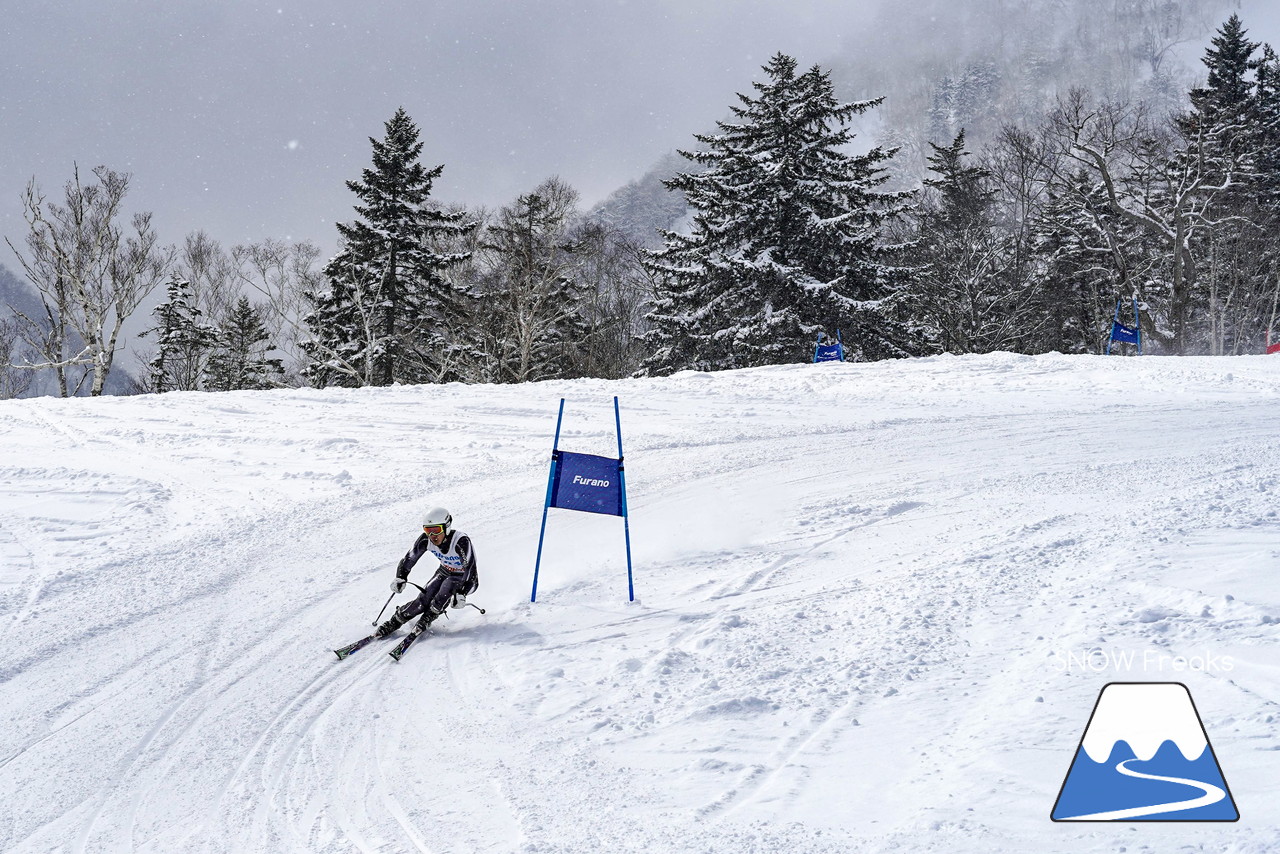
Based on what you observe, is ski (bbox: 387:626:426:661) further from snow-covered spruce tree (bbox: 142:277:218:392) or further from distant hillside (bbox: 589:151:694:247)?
distant hillside (bbox: 589:151:694:247)

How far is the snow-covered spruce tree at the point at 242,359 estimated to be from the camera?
117ft

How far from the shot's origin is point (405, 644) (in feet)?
19.8

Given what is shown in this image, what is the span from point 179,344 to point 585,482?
127ft

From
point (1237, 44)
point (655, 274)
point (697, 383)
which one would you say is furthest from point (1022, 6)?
point (697, 383)

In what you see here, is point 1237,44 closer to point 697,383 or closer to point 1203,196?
point 1203,196

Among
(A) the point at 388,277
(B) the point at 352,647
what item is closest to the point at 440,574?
(B) the point at 352,647

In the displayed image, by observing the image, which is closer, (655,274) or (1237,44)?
(655,274)

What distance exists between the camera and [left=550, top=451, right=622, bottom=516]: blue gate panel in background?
6.98 m

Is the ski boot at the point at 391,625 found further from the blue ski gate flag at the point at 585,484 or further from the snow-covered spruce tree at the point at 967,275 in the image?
the snow-covered spruce tree at the point at 967,275

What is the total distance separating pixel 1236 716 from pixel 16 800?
268 inches

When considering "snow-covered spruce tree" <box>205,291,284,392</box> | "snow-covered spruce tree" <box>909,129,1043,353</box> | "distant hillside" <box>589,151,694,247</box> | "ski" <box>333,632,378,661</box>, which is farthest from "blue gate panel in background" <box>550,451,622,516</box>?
"distant hillside" <box>589,151,694,247</box>

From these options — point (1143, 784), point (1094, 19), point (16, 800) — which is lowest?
point (16, 800)

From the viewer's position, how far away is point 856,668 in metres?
4.91

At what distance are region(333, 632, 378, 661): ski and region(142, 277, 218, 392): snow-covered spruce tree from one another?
35053 mm
